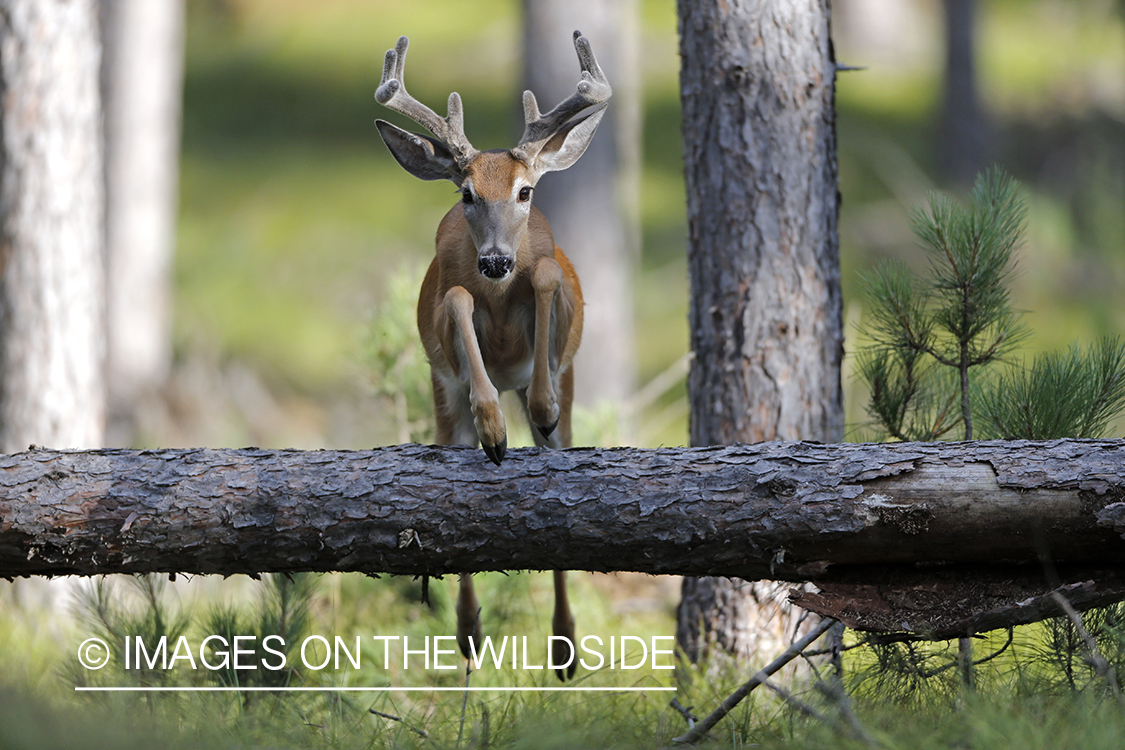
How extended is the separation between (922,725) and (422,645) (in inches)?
91.9

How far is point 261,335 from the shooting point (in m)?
13.0

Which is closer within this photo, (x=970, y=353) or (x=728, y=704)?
(x=728, y=704)

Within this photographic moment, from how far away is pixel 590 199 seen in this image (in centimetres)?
787

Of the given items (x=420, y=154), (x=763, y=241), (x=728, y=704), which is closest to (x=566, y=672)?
(x=728, y=704)

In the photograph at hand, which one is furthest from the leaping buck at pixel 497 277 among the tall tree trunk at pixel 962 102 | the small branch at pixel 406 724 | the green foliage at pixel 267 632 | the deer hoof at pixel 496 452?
the tall tree trunk at pixel 962 102

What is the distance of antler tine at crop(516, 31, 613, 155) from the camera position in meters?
3.72

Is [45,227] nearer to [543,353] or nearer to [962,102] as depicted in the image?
[543,353]

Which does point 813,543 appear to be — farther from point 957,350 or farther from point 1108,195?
point 1108,195

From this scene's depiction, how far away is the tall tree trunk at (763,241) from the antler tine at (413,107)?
937 mm

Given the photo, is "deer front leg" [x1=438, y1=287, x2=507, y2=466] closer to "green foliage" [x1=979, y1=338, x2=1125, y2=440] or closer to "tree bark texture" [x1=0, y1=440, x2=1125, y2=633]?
"tree bark texture" [x1=0, y1=440, x2=1125, y2=633]

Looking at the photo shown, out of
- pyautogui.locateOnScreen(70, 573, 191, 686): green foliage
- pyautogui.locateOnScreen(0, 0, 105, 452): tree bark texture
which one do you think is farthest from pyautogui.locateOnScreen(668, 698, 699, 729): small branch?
pyautogui.locateOnScreen(0, 0, 105, 452): tree bark texture

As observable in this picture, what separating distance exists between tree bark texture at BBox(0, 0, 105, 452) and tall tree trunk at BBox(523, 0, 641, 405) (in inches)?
121

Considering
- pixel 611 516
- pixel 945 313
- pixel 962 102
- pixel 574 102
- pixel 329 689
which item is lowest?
pixel 329 689

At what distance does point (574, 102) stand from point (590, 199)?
410 centimetres
